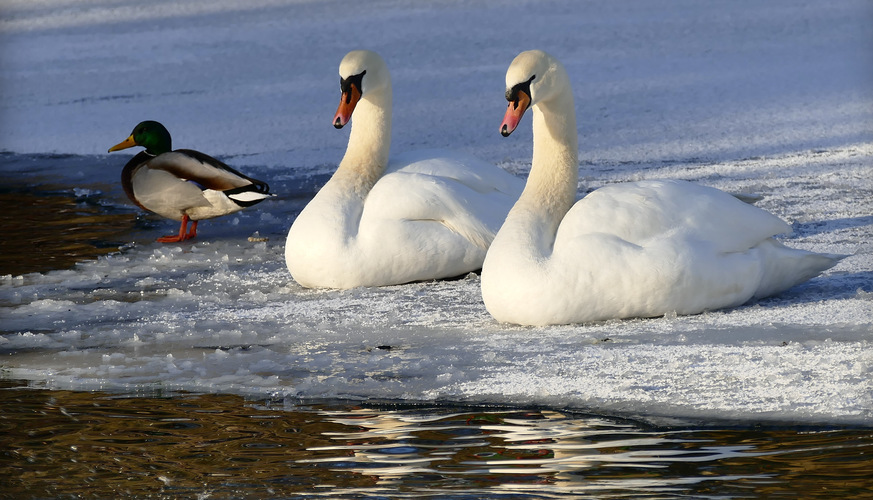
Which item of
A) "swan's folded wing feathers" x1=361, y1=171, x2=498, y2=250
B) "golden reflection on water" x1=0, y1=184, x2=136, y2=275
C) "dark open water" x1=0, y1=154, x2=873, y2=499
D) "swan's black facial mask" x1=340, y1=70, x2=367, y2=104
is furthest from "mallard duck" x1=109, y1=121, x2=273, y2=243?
"dark open water" x1=0, y1=154, x2=873, y2=499

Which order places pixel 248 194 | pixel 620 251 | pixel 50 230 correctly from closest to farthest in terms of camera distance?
pixel 620 251 → pixel 248 194 → pixel 50 230

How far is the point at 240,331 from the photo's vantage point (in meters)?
5.38

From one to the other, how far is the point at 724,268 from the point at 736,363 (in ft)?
2.85

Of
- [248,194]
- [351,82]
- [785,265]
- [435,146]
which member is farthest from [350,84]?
[435,146]

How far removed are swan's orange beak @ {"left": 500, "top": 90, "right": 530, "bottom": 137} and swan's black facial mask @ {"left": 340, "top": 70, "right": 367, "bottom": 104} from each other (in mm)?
1350

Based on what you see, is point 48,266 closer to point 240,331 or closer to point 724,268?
point 240,331

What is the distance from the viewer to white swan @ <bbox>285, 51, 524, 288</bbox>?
6.19 metres

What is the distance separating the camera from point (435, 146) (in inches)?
405

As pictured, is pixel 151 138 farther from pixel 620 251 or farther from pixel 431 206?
pixel 620 251

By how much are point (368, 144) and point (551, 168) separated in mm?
1409

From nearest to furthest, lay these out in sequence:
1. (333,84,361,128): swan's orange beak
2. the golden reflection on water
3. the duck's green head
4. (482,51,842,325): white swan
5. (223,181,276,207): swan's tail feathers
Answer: (482,51,842,325): white swan → (333,84,361,128): swan's orange beak → the golden reflection on water → (223,181,276,207): swan's tail feathers → the duck's green head

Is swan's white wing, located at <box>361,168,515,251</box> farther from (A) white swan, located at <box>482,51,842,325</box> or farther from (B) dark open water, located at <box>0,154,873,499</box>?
(B) dark open water, located at <box>0,154,873,499</box>

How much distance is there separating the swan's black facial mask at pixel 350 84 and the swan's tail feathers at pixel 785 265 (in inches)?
88.7

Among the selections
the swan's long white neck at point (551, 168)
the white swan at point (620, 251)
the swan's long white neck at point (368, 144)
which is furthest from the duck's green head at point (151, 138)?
the white swan at point (620, 251)
